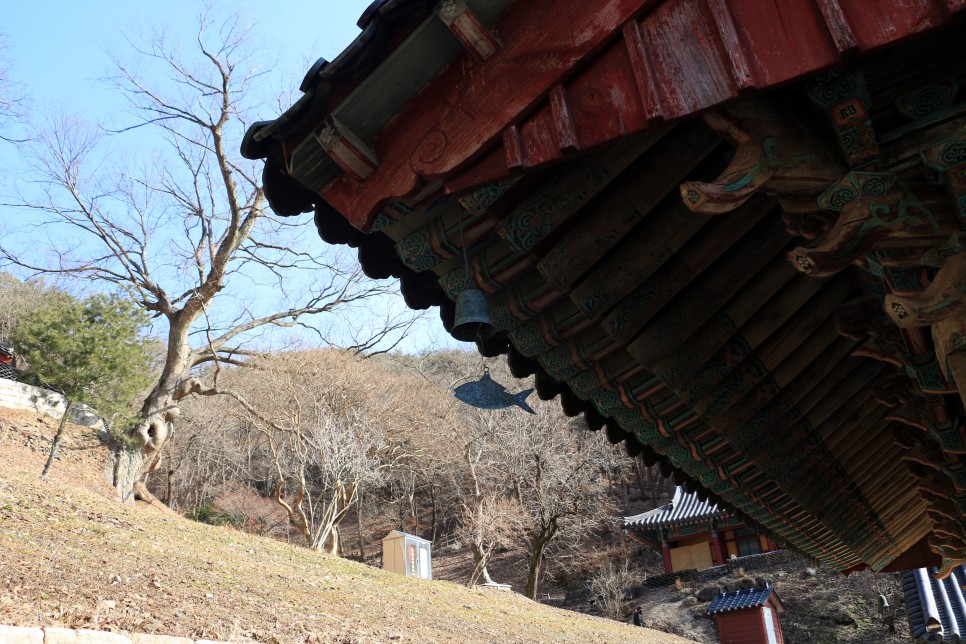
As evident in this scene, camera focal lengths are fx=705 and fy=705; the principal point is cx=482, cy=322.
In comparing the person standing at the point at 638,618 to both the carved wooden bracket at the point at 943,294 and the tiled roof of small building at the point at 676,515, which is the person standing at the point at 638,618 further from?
the carved wooden bracket at the point at 943,294

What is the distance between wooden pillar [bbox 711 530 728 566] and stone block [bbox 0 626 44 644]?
2750 cm

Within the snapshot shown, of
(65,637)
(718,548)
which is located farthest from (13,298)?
(718,548)

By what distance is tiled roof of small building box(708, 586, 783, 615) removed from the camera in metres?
19.3

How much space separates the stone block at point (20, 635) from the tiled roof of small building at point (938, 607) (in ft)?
38.9

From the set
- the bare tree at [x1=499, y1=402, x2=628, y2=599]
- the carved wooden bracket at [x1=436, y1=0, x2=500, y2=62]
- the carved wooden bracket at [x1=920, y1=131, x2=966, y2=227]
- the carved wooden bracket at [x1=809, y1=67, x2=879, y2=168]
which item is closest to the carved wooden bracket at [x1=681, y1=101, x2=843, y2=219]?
the carved wooden bracket at [x1=809, y1=67, x2=879, y2=168]

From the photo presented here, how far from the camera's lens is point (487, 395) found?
3523mm

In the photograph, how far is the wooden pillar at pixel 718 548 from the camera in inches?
1145

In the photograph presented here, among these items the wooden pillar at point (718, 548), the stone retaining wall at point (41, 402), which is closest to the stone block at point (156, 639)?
the stone retaining wall at point (41, 402)

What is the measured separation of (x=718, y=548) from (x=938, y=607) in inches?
721

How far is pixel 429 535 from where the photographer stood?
39625mm

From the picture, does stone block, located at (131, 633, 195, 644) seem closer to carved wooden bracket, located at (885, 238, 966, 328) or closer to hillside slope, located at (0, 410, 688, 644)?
hillside slope, located at (0, 410, 688, 644)

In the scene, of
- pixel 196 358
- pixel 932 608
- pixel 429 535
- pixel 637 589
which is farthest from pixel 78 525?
pixel 429 535

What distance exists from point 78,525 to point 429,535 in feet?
97.5

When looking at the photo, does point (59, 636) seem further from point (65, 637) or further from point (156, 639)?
point (156, 639)
